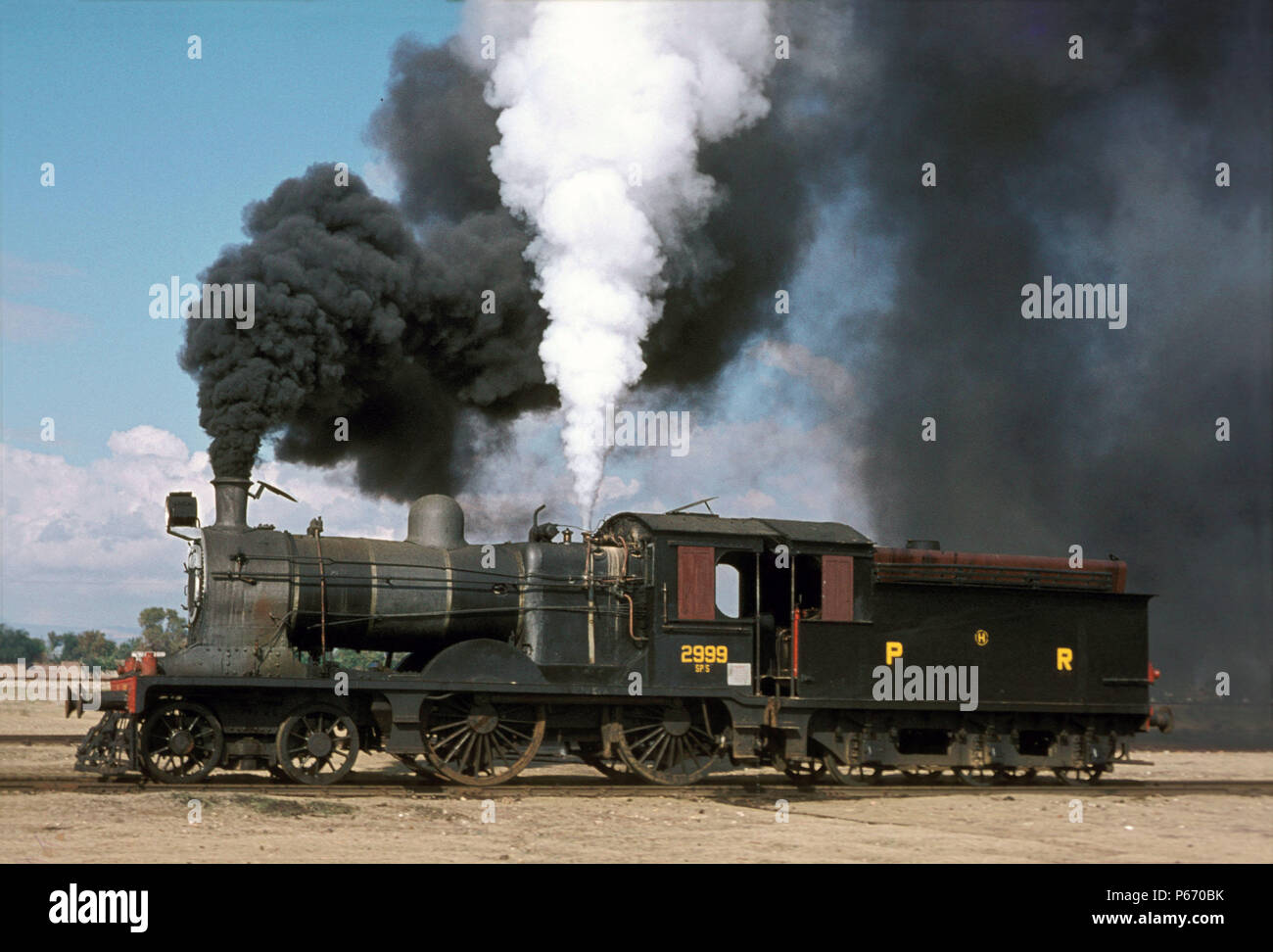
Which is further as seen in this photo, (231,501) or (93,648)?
(93,648)

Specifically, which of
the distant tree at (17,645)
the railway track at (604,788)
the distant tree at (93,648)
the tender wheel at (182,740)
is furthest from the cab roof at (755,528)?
the distant tree at (17,645)

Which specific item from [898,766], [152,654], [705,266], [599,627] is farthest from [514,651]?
[705,266]

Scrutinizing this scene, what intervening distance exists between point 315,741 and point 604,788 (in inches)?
139

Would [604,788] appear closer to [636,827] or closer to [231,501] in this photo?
[636,827]

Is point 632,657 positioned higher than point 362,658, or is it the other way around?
point 632,657

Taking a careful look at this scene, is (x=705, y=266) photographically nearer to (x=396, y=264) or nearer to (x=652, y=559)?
(x=396, y=264)

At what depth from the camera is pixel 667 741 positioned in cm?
1678

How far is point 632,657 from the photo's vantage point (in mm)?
16484

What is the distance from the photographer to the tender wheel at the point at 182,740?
14.5 meters

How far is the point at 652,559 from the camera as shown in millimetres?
16484

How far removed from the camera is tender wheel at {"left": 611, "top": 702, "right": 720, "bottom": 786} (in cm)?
1652

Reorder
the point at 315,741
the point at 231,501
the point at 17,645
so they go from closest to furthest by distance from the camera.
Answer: the point at 315,741 < the point at 231,501 < the point at 17,645

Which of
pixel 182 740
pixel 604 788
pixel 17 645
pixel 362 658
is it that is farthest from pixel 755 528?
pixel 17 645

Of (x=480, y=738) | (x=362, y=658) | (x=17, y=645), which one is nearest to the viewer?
(x=480, y=738)
